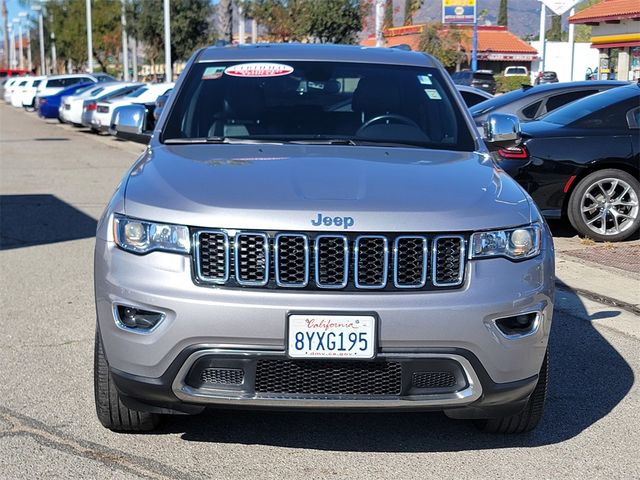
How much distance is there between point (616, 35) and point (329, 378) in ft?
131

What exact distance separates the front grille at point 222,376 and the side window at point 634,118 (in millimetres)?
7149

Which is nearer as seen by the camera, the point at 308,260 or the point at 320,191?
the point at 308,260

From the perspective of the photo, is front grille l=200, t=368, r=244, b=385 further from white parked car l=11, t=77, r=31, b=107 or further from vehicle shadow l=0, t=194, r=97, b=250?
white parked car l=11, t=77, r=31, b=107

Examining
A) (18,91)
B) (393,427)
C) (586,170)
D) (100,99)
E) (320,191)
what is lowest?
(18,91)

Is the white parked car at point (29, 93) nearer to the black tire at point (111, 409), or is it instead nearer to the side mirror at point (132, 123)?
the side mirror at point (132, 123)

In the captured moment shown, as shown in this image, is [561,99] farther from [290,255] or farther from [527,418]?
[290,255]

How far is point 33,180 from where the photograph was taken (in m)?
16.4

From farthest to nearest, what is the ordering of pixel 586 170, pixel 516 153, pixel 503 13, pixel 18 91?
pixel 503 13 < pixel 18 91 < pixel 586 170 < pixel 516 153

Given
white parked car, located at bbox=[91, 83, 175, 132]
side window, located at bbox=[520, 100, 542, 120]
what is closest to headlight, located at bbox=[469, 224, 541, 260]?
side window, located at bbox=[520, 100, 542, 120]

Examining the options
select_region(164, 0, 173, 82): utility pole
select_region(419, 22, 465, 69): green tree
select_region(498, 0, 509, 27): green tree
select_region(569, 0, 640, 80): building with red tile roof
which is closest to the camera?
select_region(164, 0, 173, 82): utility pole

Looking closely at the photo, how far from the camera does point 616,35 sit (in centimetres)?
4112

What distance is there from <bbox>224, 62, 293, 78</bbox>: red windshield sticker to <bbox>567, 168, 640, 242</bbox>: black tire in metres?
4.92

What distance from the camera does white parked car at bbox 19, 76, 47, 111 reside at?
45.1 m

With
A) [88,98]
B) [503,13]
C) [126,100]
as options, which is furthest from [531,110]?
[503,13]
